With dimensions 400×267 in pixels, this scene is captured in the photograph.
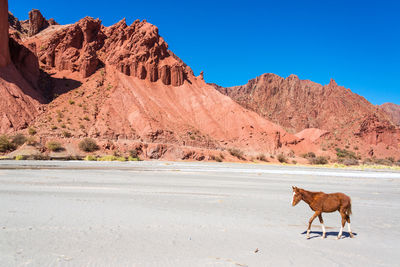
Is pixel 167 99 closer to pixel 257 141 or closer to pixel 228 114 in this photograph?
pixel 228 114

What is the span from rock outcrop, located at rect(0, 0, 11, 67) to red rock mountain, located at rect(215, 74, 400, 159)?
63949mm

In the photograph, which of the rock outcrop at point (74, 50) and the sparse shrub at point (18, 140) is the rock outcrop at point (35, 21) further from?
the sparse shrub at point (18, 140)

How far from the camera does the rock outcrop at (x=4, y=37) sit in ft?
148

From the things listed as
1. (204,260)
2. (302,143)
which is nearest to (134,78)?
(302,143)

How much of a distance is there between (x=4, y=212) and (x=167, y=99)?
160 feet

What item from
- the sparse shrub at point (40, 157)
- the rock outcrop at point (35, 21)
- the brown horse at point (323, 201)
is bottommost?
the sparse shrub at point (40, 157)

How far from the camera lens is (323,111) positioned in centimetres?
9619

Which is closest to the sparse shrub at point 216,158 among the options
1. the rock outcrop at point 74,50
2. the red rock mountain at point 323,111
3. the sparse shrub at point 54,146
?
the sparse shrub at point 54,146

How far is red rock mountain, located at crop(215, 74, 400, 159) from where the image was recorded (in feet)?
233

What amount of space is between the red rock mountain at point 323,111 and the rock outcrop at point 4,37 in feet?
210

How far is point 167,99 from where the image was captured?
55.0 meters

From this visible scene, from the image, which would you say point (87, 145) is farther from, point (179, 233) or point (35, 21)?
point (35, 21)

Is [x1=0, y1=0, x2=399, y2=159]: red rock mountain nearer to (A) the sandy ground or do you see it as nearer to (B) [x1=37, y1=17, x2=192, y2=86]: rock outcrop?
(B) [x1=37, y1=17, x2=192, y2=86]: rock outcrop

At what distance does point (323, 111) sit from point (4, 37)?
88205mm
